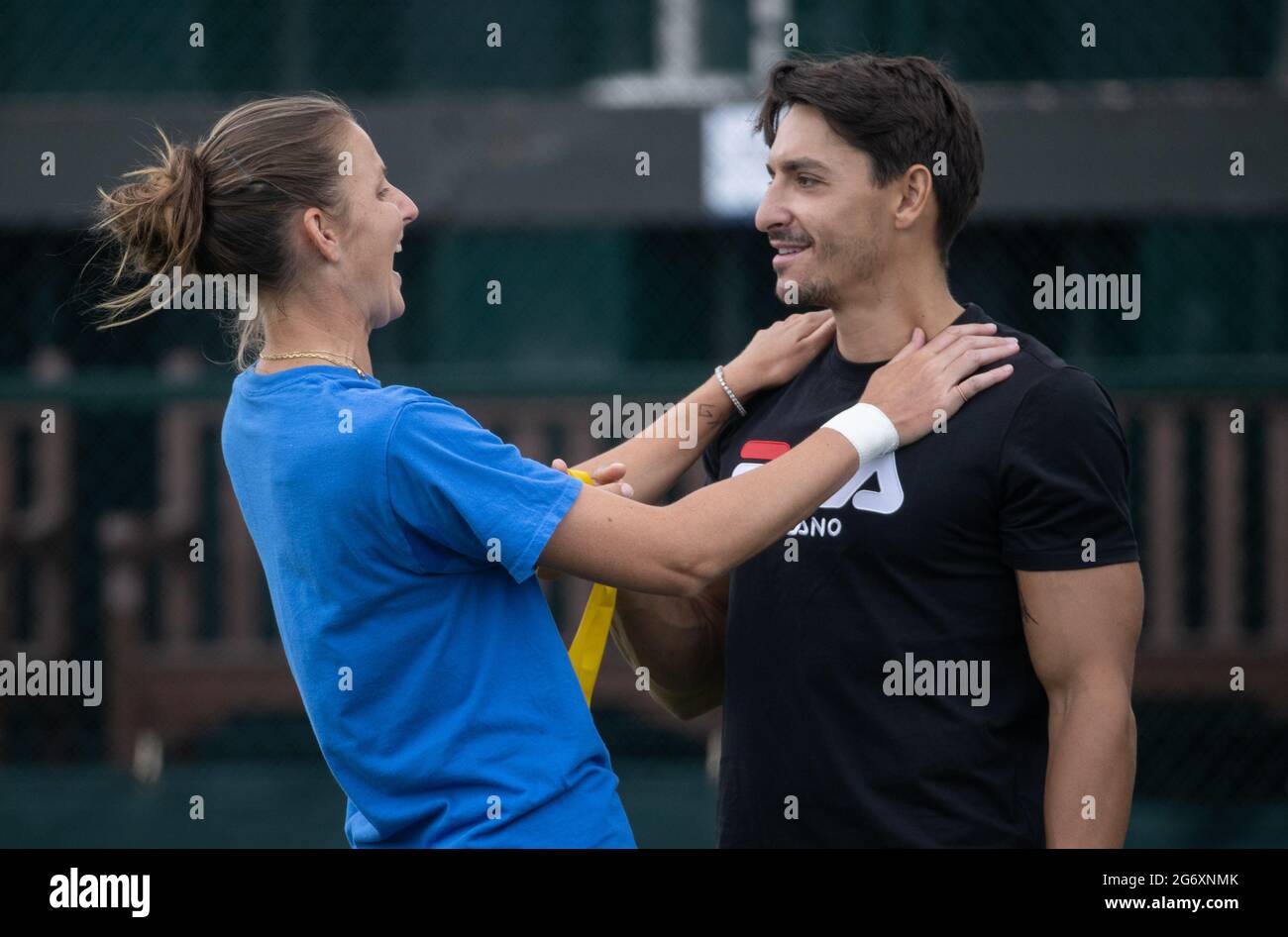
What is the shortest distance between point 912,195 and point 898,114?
0.50 feet

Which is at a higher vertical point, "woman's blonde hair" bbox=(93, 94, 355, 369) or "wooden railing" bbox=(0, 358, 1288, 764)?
"woman's blonde hair" bbox=(93, 94, 355, 369)

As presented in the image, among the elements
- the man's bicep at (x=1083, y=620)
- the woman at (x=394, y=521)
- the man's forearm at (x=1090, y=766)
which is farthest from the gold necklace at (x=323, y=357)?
the man's forearm at (x=1090, y=766)

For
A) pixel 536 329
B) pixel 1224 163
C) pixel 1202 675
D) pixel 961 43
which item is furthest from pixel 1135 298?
pixel 536 329

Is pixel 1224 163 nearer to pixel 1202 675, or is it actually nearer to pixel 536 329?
pixel 1202 675

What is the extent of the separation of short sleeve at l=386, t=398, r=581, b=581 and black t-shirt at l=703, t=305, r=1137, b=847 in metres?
0.64

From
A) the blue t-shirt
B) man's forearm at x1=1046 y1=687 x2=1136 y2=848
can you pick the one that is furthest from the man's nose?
man's forearm at x1=1046 y1=687 x2=1136 y2=848

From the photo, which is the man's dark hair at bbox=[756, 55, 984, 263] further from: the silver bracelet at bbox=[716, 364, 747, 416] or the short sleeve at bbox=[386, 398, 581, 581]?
the short sleeve at bbox=[386, 398, 581, 581]

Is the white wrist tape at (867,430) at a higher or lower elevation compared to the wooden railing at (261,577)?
higher

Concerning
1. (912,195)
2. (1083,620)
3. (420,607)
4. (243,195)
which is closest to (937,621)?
(1083,620)

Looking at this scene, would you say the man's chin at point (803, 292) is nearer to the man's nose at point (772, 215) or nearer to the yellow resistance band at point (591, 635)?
the man's nose at point (772, 215)

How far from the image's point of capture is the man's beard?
2.78m

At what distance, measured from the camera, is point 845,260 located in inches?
110

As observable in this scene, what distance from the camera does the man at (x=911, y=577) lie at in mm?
2500
